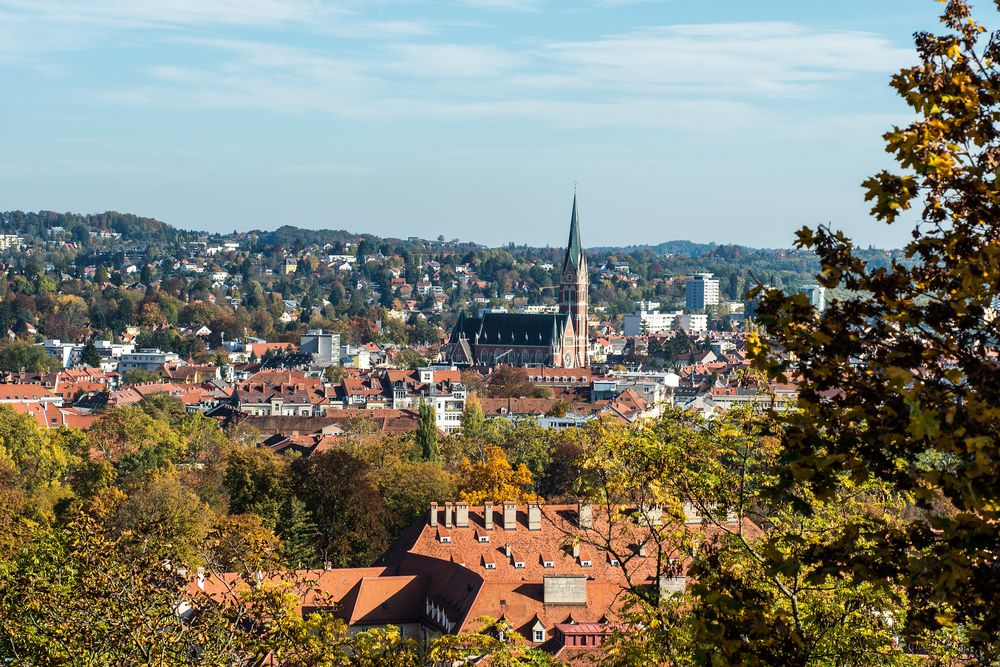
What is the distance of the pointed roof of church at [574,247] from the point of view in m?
139

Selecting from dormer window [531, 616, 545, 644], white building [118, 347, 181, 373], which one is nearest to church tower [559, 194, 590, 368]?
white building [118, 347, 181, 373]

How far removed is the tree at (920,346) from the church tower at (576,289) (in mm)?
129637

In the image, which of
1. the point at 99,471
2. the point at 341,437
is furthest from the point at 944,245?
the point at 341,437

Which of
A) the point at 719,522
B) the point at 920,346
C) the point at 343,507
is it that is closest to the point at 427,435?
the point at 343,507

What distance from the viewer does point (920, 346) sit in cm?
679

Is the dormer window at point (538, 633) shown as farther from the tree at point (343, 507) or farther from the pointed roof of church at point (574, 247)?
the pointed roof of church at point (574, 247)

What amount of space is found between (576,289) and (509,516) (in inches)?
4033

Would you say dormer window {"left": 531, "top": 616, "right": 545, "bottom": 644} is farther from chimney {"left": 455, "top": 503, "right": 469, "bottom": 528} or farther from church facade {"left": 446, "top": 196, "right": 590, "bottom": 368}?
church facade {"left": 446, "top": 196, "right": 590, "bottom": 368}

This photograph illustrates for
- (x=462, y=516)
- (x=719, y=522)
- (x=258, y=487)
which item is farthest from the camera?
(x=258, y=487)

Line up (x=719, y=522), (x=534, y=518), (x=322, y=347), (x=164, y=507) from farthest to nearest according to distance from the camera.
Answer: (x=322, y=347), (x=164, y=507), (x=534, y=518), (x=719, y=522)

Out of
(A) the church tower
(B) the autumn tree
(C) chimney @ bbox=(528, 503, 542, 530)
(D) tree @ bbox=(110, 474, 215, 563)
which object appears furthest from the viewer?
(A) the church tower

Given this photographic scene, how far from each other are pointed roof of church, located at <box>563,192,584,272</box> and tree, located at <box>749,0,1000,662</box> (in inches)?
5163

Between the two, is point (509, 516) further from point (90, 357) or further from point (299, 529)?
point (90, 357)

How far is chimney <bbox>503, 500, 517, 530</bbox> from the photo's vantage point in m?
36.9
